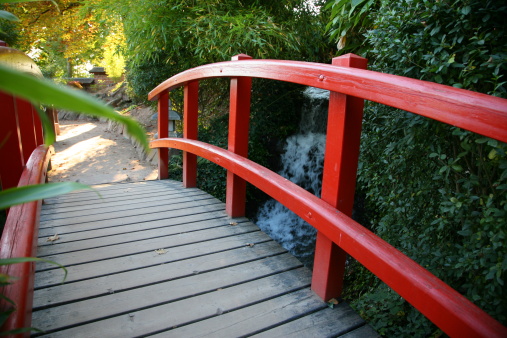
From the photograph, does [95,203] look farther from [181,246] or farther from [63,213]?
[181,246]

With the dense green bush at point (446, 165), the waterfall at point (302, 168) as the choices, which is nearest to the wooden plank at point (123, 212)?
the dense green bush at point (446, 165)

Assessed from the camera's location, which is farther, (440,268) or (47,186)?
(440,268)

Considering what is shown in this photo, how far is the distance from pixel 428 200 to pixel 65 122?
12063 millimetres

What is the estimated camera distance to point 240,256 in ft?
6.22

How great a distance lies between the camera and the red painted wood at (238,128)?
2295 mm

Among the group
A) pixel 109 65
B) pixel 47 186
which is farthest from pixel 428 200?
pixel 109 65

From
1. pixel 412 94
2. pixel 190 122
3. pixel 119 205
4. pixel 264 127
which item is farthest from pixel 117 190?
pixel 264 127

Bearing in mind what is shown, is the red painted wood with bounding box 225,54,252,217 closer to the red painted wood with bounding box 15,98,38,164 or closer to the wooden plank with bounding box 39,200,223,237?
the wooden plank with bounding box 39,200,223,237

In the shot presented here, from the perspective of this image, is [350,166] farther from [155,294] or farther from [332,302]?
[155,294]

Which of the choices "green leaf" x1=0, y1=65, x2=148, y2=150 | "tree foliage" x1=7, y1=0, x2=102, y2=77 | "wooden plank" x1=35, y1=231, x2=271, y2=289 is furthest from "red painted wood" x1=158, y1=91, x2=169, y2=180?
"tree foliage" x1=7, y1=0, x2=102, y2=77

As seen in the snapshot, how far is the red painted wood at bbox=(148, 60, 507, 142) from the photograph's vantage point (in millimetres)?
854

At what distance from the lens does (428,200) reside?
183 centimetres

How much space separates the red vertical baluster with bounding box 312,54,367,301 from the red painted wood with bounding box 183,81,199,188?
69.4 inches

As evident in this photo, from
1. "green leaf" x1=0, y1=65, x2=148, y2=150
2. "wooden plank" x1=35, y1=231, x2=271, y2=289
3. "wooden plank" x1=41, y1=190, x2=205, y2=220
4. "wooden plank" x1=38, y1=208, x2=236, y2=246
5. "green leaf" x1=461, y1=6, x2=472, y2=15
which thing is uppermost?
"green leaf" x1=461, y1=6, x2=472, y2=15
